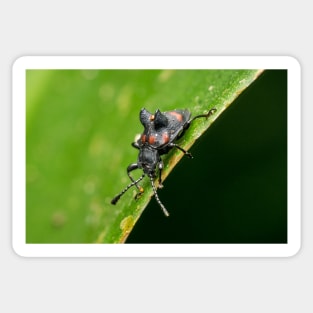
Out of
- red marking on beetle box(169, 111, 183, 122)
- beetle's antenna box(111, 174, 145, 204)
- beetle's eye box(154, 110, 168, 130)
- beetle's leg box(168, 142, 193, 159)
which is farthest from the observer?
beetle's antenna box(111, 174, 145, 204)
